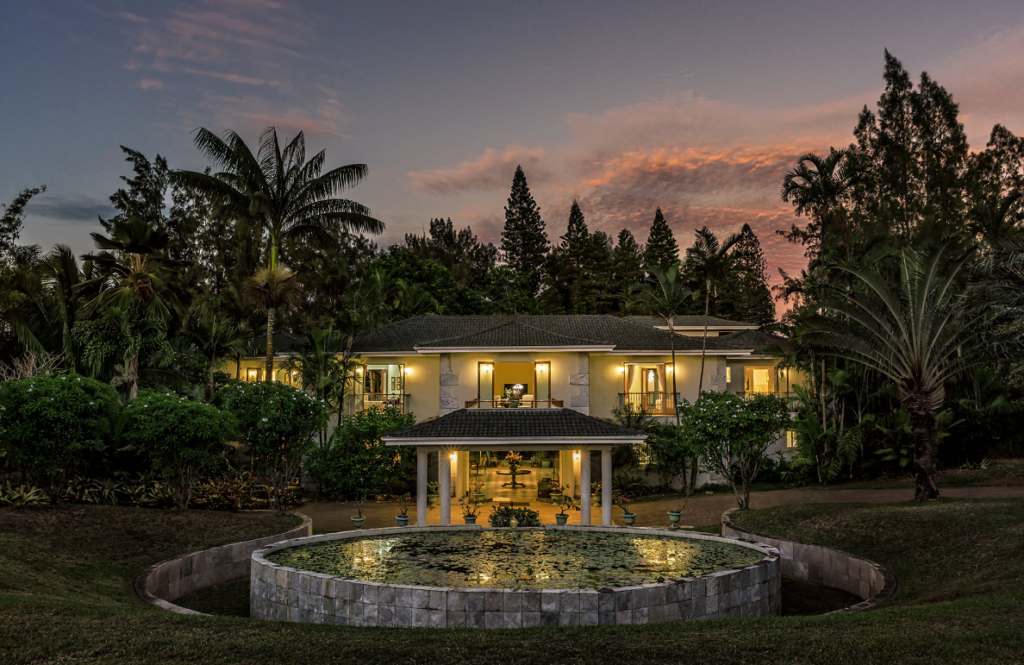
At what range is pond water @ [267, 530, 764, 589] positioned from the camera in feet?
33.8

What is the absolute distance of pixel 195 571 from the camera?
39.4 feet

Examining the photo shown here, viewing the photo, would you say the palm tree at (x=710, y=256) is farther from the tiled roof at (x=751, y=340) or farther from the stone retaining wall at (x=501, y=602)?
the stone retaining wall at (x=501, y=602)

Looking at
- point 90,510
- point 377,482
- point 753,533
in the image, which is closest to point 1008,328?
point 753,533

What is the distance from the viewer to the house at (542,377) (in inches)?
698

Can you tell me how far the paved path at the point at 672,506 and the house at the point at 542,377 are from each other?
173cm

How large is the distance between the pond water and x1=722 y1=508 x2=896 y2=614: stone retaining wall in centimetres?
153

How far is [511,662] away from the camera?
592 cm

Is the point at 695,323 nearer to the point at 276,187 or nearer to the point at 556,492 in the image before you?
the point at 556,492

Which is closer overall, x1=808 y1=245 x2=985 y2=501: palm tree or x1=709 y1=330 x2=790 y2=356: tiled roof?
x1=808 y1=245 x2=985 y2=501: palm tree

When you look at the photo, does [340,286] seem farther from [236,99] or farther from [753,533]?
[753,533]

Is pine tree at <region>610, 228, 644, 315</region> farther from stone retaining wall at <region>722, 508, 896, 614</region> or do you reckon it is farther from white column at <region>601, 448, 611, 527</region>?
stone retaining wall at <region>722, 508, 896, 614</region>

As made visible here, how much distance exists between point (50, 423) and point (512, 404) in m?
12.3

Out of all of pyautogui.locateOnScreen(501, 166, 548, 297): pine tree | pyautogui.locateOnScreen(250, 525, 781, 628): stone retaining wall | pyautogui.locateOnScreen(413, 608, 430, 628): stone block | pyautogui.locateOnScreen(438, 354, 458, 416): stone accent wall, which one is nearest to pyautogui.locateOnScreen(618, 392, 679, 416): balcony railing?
pyautogui.locateOnScreen(438, 354, 458, 416): stone accent wall

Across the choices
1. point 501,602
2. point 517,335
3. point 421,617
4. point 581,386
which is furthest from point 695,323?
point 421,617
